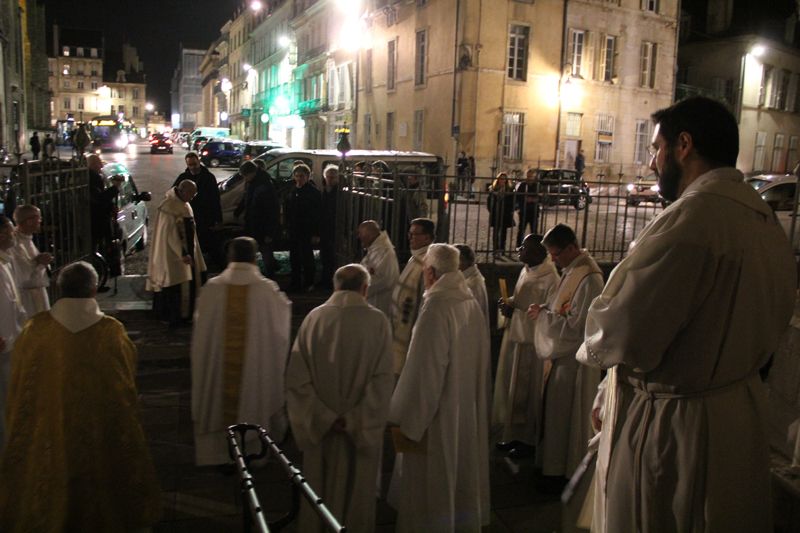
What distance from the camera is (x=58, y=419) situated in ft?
12.5

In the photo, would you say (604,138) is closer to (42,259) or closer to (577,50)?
(577,50)

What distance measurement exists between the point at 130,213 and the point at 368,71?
2704cm

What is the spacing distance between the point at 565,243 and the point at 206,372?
9.30 ft

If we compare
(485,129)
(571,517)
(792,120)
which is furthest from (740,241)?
(792,120)

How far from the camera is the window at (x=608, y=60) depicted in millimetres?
31875

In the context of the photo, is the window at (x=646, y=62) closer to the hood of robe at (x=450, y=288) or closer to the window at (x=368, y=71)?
the window at (x=368, y=71)

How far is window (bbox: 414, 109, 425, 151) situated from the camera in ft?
105

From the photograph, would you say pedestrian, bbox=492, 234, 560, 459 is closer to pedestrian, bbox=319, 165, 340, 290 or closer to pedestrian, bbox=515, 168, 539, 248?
pedestrian, bbox=515, 168, 539, 248

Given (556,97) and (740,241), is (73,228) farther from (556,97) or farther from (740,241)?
(556,97)

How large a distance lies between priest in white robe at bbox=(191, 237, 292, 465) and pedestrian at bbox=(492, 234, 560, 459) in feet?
6.43

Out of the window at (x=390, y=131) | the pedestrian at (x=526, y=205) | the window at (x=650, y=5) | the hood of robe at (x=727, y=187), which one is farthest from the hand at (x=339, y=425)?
the window at (x=650, y=5)

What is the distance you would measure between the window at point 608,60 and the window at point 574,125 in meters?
2.13

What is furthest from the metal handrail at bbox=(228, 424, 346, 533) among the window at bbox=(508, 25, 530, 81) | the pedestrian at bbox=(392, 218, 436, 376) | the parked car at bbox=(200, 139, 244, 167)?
the parked car at bbox=(200, 139, 244, 167)

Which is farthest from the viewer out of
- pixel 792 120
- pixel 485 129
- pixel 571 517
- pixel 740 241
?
pixel 792 120
